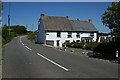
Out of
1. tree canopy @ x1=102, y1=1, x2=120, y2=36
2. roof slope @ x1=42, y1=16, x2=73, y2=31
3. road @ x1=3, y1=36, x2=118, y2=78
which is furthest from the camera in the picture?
roof slope @ x1=42, y1=16, x2=73, y2=31

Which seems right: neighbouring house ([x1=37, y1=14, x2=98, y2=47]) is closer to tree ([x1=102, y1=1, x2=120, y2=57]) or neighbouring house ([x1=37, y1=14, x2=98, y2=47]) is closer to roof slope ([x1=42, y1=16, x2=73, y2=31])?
roof slope ([x1=42, y1=16, x2=73, y2=31])

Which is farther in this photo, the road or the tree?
the tree

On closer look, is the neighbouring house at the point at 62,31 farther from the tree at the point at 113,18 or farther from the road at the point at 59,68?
the road at the point at 59,68

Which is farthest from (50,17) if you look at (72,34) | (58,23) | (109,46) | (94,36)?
(109,46)

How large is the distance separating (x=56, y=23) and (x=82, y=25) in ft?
28.2

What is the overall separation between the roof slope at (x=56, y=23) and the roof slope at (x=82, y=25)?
1.80 m

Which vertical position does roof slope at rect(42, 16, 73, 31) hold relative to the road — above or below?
above

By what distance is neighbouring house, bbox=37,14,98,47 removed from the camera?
61838mm

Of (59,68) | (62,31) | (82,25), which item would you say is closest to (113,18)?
(59,68)

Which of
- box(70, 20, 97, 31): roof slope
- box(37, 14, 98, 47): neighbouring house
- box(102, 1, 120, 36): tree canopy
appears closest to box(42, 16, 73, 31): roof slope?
box(37, 14, 98, 47): neighbouring house

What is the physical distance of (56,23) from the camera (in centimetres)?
6500

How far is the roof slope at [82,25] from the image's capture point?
6746 centimetres

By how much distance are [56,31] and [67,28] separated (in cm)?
362

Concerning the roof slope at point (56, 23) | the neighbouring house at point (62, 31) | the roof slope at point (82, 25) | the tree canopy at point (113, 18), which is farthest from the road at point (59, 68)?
the roof slope at point (82, 25)
